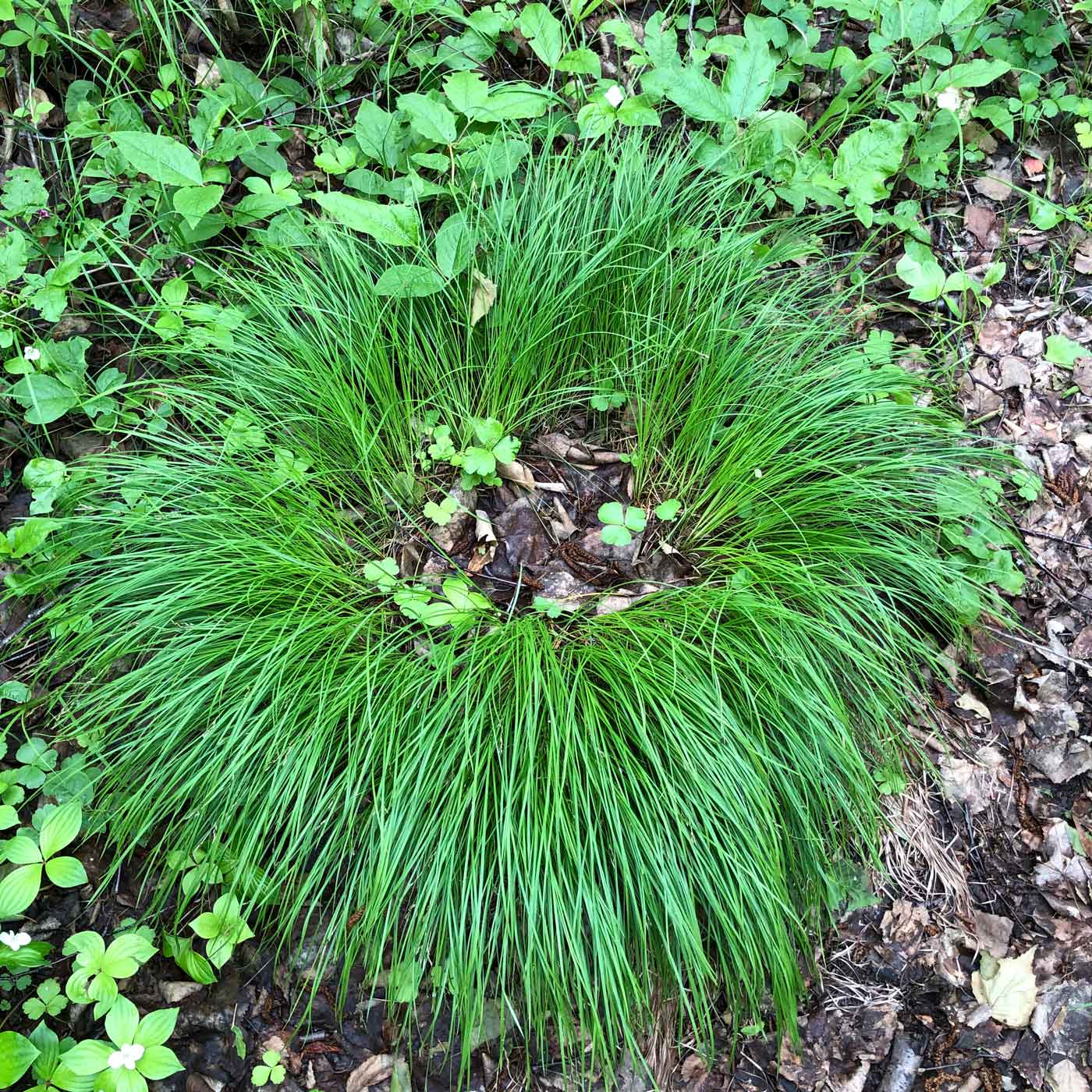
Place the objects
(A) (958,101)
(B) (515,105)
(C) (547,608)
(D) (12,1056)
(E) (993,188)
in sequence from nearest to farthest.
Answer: (D) (12,1056) → (C) (547,608) → (B) (515,105) → (A) (958,101) → (E) (993,188)

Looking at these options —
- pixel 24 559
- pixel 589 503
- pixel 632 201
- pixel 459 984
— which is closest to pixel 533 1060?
pixel 459 984

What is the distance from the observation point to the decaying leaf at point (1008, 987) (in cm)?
218

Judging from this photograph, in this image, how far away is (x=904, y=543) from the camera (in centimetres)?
231

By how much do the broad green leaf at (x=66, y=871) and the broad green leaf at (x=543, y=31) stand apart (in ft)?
8.68

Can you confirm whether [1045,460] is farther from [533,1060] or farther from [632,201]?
[533,1060]

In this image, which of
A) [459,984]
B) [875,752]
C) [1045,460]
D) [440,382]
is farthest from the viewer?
[1045,460]

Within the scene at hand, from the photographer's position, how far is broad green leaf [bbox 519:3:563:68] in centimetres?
267

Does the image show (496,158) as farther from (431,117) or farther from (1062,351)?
(1062,351)

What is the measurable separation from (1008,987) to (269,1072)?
6.30 feet

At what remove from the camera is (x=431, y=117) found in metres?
2.47

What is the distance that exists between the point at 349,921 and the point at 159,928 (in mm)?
479

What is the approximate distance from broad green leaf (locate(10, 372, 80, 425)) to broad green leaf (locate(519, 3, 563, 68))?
1816mm

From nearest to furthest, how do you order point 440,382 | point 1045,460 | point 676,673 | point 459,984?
point 459,984
point 676,673
point 440,382
point 1045,460

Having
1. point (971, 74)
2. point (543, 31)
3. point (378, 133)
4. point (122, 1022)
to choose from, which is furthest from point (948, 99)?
point (122, 1022)
